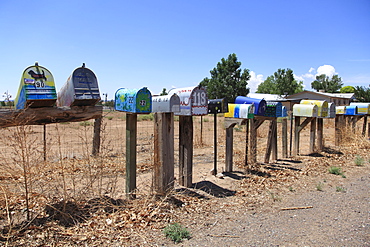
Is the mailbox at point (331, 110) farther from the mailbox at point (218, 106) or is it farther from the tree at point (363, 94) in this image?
the tree at point (363, 94)

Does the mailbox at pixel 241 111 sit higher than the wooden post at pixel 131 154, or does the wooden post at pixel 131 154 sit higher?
the mailbox at pixel 241 111

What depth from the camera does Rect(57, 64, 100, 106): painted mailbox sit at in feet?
10.3

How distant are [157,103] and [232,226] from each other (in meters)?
1.85

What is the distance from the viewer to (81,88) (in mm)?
3193

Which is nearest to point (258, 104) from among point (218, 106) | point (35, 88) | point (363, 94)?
point (218, 106)

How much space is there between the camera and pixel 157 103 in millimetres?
3926

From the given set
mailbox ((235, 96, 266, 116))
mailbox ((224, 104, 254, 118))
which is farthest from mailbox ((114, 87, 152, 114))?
mailbox ((235, 96, 266, 116))

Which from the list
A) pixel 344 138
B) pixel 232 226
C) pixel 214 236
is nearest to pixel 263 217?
pixel 232 226

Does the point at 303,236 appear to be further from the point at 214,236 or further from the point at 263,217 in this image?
the point at 214,236

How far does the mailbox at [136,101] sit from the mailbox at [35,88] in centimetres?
87

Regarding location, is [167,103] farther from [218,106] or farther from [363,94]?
[363,94]

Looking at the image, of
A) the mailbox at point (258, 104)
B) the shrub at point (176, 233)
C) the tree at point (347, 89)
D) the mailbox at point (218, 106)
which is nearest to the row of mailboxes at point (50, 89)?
the shrub at point (176, 233)

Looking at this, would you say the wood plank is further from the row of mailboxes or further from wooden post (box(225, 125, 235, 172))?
wooden post (box(225, 125, 235, 172))

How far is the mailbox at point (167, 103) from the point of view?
3.74 m
